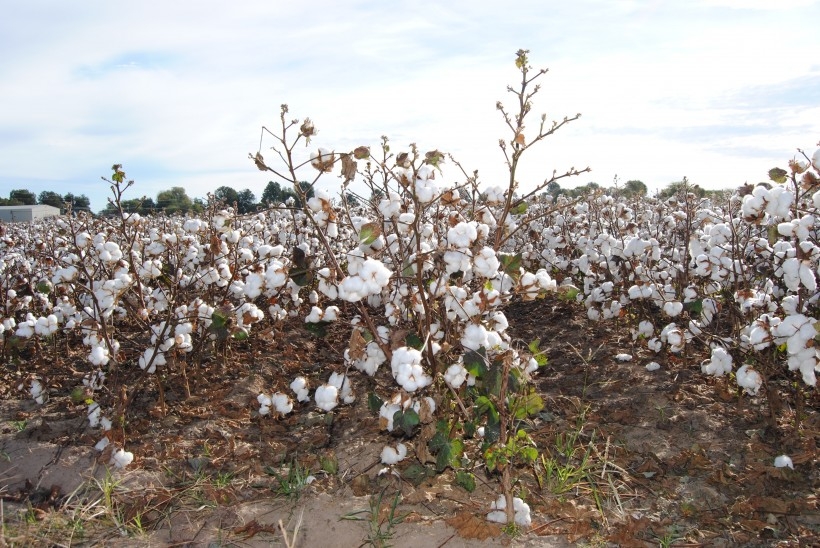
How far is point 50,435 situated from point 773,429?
419 centimetres

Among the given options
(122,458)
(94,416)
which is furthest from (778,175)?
(94,416)

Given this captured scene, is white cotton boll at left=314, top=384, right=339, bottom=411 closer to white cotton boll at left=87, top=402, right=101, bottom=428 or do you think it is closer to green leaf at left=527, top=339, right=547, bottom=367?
green leaf at left=527, top=339, right=547, bottom=367

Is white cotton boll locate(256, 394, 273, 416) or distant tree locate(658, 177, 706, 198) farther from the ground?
distant tree locate(658, 177, 706, 198)

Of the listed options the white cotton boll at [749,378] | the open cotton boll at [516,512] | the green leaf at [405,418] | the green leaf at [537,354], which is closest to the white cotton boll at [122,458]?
the green leaf at [405,418]

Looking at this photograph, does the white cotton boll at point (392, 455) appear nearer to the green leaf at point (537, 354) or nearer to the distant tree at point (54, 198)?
the green leaf at point (537, 354)

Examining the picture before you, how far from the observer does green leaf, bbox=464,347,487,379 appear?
2.54 meters

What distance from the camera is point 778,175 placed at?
10.2ft

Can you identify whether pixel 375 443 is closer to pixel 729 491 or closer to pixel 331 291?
pixel 331 291

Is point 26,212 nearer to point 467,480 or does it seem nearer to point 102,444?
point 102,444

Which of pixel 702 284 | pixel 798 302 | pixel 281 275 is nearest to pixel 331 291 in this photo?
pixel 281 275

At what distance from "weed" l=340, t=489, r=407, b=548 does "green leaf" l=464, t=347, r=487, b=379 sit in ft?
2.32

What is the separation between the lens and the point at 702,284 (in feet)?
18.3

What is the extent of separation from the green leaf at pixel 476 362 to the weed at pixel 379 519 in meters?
0.71

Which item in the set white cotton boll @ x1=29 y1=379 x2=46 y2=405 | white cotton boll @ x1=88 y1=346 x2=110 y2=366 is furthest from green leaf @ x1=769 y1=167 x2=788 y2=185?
white cotton boll @ x1=29 y1=379 x2=46 y2=405
